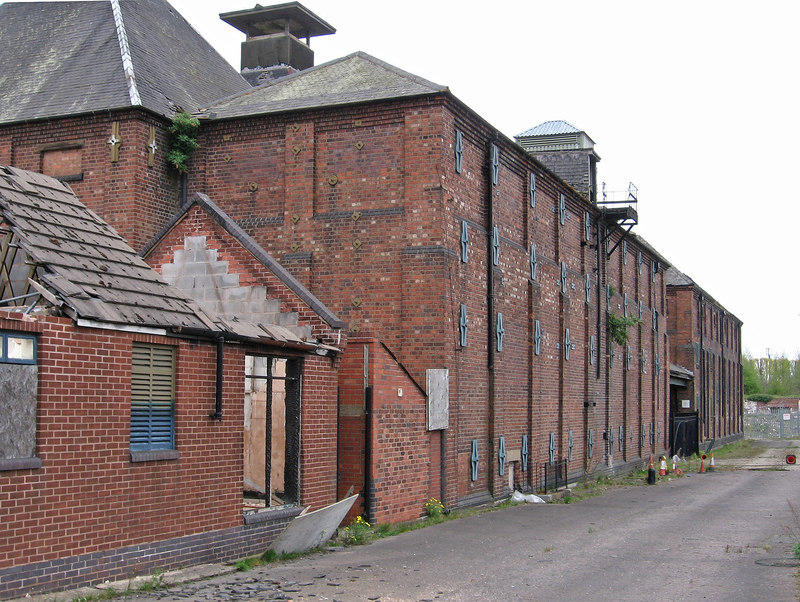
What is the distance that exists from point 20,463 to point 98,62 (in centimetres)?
1279

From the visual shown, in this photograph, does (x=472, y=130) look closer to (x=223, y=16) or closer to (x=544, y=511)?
(x=544, y=511)

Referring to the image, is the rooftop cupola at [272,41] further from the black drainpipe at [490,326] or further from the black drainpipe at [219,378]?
the black drainpipe at [219,378]

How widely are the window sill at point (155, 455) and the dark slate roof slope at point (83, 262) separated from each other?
4.72 ft

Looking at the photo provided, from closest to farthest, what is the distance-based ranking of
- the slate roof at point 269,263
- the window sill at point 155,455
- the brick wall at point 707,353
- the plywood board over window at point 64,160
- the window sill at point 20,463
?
the window sill at point 20,463 < the window sill at point 155,455 < the slate roof at point 269,263 < the plywood board over window at point 64,160 < the brick wall at point 707,353

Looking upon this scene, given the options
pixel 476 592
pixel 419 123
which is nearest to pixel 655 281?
pixel 419 123

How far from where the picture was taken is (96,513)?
31.3 ft

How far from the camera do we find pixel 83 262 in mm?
10688

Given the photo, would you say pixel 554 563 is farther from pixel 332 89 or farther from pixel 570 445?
pixel 570 445

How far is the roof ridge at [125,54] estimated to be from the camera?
18.0 m

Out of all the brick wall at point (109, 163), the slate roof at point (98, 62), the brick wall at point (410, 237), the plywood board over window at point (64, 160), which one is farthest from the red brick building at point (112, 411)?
the slate roof at point (98, 62)

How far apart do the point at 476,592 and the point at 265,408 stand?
193 inches

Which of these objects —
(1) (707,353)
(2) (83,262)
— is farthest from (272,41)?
(1) (707,353)

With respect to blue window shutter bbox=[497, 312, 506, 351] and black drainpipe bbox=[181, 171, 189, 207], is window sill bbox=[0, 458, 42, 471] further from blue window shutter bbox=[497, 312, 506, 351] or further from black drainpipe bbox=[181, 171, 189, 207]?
blue window shutter bbox=[497, 312, 506, 351]

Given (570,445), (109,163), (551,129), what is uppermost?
(551,129)
